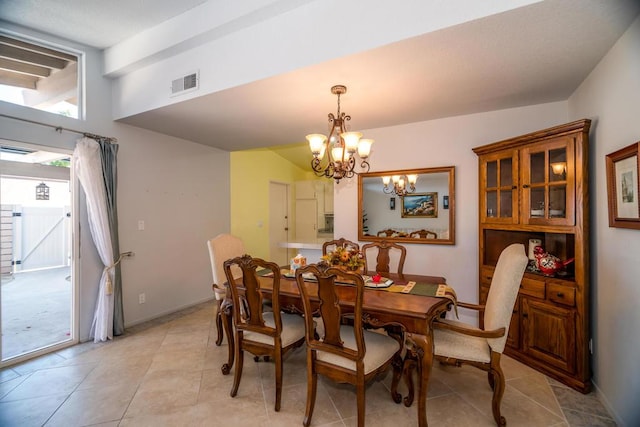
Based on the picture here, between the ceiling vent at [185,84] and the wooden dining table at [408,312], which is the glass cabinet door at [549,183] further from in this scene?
the ceiling vent at [185,84]

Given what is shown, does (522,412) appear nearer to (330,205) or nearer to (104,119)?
(104,119)

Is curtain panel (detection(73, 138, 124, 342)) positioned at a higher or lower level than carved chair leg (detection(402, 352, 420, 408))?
higher

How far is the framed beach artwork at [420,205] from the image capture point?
349cm

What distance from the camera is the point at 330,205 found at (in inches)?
273

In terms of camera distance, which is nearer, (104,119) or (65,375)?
(65,375)

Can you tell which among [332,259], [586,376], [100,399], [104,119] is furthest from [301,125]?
[586,376]

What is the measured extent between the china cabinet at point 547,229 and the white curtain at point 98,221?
397 cm

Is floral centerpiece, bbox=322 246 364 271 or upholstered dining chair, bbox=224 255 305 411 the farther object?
floral centerpiece, bbox=322 246 364 271

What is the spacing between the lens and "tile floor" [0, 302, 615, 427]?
1877 mm

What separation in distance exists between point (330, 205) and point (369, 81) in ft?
15.1

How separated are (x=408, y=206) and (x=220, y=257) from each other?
7.59 feet

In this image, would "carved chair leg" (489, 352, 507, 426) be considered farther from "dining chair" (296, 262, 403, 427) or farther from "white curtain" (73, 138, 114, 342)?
"white curtain" (73, 138, 114, 342)

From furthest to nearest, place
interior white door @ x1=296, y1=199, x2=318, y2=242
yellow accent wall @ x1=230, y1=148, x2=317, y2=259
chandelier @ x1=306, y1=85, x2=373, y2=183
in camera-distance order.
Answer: interior white door @ x1=296, y1=199, x2=318, y2=242, yellow accent wall @ x1=230, y1=148, x2=317, y2=259, chandelier @ x1=306, y1=85, x2=373, y2=183

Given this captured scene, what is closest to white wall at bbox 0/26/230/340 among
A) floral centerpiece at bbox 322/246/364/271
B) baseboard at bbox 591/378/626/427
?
floral centerpiece at bbox 322/246/364/271
